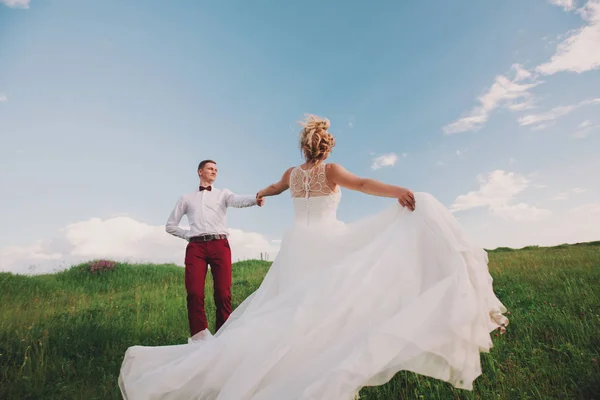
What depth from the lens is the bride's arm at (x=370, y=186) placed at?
483 cm

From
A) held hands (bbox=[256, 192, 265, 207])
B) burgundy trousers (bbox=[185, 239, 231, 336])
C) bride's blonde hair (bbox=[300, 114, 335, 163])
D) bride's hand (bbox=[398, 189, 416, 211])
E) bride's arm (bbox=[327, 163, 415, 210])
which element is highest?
bride's blonde hair (bbox=[300, 114, 335, 163])

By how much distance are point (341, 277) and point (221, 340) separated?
163 cm

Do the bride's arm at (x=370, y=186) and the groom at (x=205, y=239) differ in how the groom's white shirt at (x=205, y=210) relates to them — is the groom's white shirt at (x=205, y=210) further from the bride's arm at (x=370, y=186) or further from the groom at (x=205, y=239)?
the bride's arm at (x=370, y=186)

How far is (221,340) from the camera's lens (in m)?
4.76

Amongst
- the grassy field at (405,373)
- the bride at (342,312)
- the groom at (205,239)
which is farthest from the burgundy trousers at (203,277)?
the bride at (342,312)

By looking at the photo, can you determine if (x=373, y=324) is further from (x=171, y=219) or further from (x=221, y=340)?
(x=171, y=219)

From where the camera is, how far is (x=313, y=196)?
5.25 meters

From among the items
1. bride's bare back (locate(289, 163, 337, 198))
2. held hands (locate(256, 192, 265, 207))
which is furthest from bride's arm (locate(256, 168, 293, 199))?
bride's bare back (locate(289, 163, 337, 198))

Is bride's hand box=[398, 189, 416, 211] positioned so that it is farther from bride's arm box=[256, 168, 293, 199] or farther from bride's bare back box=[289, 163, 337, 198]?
bride's arm box=[256, 168, 293, 199]

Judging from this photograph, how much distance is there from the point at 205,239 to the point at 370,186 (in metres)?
4.20

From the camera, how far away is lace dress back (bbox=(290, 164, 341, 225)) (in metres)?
5.19

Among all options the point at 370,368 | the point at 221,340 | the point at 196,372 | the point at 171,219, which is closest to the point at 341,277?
the point at 370,368

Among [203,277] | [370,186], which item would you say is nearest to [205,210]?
[203,277]

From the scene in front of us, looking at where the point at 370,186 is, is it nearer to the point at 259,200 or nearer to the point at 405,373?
the point at 405,373
